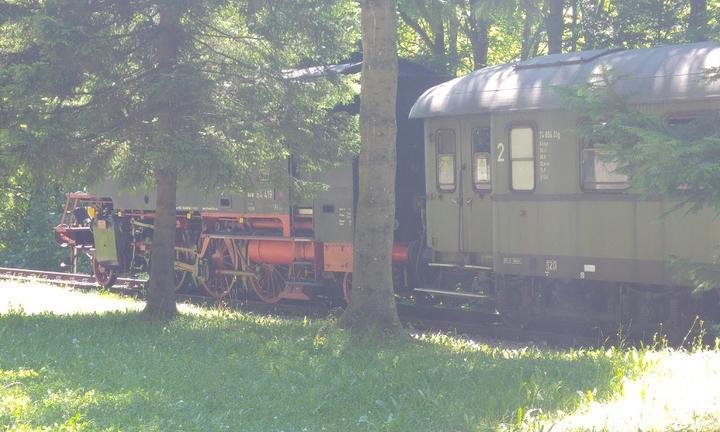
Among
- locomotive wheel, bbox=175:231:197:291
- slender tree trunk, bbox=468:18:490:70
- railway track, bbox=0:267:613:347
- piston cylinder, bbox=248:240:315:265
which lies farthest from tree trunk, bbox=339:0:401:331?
slender tree trunk, bbox=468:18:490:70

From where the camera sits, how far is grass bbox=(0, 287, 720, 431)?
728cm

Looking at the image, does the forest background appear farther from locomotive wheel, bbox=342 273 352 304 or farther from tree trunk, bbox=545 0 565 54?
locomotive wheel, bbox=342 273 352 304

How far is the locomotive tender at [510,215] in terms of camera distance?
37.0 feet

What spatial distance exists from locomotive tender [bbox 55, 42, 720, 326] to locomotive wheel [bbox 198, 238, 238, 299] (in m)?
0.04

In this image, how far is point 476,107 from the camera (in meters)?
13.2

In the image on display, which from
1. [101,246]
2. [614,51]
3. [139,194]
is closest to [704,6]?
[614,51]

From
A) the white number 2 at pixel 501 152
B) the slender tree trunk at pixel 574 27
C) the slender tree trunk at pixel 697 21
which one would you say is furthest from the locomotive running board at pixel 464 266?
the slender tree trunk at pixel 574 27

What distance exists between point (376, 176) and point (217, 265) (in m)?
7.35

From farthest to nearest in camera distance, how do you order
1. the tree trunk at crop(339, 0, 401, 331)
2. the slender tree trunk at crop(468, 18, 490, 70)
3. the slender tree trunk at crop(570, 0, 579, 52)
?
the slender tree trunk at crop(468, 18, 490, 70)
the slender tree trunk at crop(570, 0, 579, 52)
the tree trunk at crop(339, 0, 401, 331)

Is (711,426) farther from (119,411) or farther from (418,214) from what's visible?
(418,214)

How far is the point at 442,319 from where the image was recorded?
1520cm

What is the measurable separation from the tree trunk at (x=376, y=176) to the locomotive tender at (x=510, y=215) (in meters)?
1.95

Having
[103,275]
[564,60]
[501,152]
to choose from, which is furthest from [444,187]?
[103,275]

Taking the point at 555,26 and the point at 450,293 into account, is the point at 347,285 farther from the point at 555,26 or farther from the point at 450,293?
the point at 555,26
